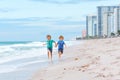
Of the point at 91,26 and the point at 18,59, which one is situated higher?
the point at 91,26

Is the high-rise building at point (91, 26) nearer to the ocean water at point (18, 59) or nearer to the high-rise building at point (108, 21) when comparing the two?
the high-rise building at point (108, 21)

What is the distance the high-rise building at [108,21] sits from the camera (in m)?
142

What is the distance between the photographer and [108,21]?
495 feet

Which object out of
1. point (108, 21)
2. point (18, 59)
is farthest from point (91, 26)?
point (18, 59)

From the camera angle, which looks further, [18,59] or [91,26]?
[91,26]

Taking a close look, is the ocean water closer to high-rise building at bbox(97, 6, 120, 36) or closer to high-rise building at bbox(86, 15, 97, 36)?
high-rise building at bbox(97, 6, 120, 36)

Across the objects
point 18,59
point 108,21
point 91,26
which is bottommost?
point 18,59

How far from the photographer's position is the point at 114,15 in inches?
5787

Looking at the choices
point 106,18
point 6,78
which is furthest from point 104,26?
point 6,78

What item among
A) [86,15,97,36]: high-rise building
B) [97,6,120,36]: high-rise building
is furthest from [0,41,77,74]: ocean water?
[86,15,97,36]: high-rise building

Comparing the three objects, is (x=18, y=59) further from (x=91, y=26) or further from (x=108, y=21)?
(x=91, y=26)

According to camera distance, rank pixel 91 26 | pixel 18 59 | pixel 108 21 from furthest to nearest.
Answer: pixel 91 26, pixel 108 21, pixel 18 59

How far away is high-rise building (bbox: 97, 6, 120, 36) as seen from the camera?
14212cm

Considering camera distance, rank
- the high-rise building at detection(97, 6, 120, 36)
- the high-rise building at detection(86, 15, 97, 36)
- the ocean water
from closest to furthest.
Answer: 1. the ocean water
2. the high-rise building at detection(97, 6, 120, 36)
3. the high-rise building at detection(86, 15, 97, 36)
